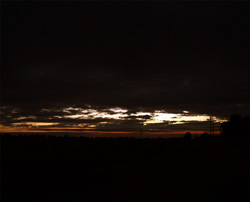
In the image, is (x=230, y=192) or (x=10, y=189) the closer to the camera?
(x=230, y=192)

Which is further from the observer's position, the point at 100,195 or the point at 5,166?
the point at 5,166

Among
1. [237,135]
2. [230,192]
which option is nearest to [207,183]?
[230,192]

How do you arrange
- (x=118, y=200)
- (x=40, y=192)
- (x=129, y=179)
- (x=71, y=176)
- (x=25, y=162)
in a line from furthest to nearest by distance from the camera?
1. (x=25, y=162)
2. (x=71, y=176)
3. (x=129, y=179)
4. (x=40, y=192)
5. (x=118, y=200)

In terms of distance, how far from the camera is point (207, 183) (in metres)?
12.9

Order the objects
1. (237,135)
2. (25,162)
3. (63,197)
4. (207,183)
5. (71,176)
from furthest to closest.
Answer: (237,135) → (25,162) → (71,176) → (207,183) → (63,197)

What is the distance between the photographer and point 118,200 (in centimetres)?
995

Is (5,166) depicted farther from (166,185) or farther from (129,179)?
(166,185)

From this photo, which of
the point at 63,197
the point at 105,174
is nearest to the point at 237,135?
the point at 105,174

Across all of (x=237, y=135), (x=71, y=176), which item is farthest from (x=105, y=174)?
(x=237, y=135)

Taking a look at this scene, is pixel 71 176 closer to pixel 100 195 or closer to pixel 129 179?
pixel 129 179

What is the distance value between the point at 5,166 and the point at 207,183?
12458 mm

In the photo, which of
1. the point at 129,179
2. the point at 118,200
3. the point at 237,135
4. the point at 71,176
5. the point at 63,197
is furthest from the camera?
the point at 237,135

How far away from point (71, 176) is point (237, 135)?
80.9m

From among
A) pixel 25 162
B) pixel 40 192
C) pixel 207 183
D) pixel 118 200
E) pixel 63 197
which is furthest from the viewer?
pixel 25 162
